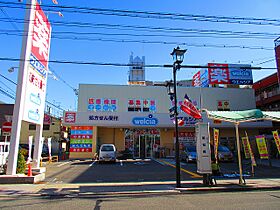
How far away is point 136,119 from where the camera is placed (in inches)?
914

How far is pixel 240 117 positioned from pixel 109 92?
55.3 feet

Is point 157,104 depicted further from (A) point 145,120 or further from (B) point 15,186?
(B) point 15,186

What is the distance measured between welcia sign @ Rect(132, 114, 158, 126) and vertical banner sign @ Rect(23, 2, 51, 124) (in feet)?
38.6

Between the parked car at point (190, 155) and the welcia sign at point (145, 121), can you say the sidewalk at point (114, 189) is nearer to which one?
the parked car at point (190, 155)

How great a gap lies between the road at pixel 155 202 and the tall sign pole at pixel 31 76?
123 inches

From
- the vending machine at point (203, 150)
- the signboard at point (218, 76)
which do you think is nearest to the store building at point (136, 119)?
the signboard at point (218, 76)

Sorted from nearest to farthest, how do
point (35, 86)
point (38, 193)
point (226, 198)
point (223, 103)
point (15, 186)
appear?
point (226, 198), point (38, 193), point (15, 186), point (35, 86), point (223, 103)

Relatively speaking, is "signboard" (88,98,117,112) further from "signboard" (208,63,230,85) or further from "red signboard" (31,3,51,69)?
→ "signboard" (208,63,230,85)

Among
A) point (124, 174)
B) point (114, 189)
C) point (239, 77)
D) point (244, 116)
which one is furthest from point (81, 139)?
point (239, 77)

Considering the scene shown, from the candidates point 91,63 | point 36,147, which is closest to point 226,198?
point 91,63

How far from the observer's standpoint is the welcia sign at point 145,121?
76.1 feet

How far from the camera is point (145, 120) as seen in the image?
23453 mm

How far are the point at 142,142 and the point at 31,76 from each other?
54.9 feet

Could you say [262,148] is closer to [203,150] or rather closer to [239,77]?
[203,150]
